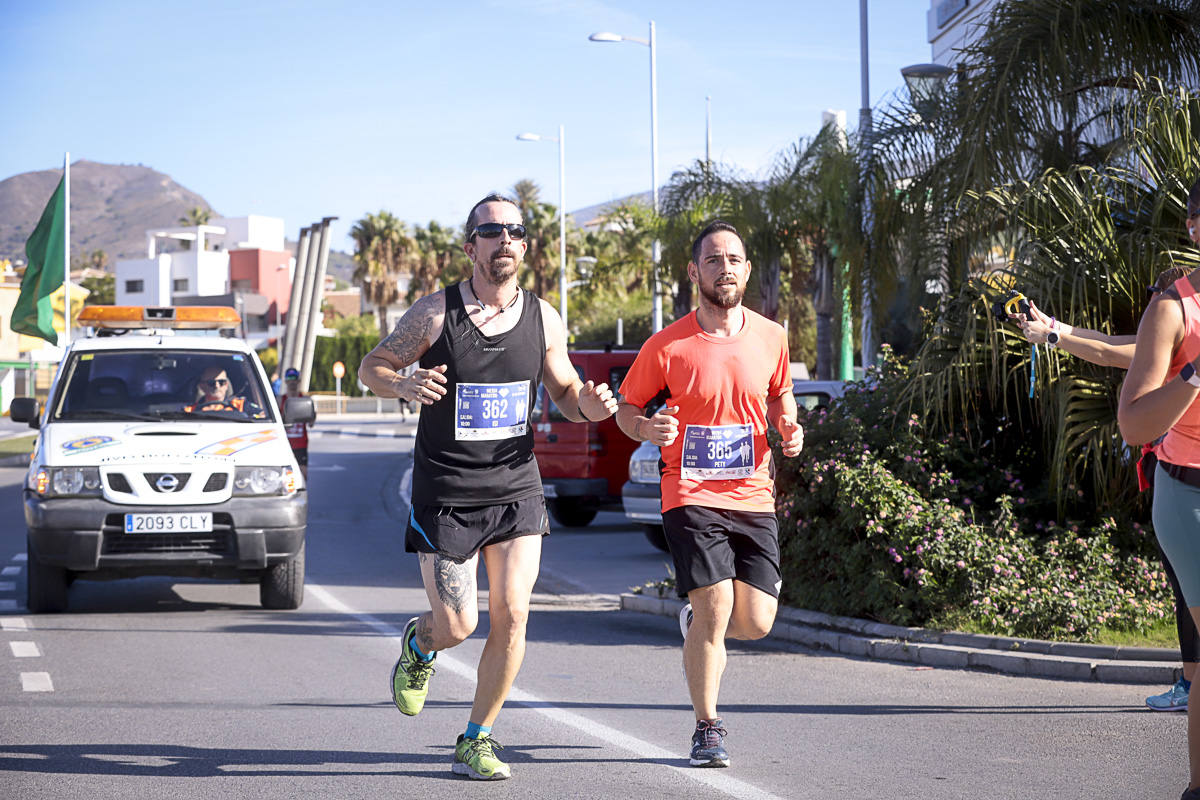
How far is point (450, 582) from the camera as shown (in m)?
5.12

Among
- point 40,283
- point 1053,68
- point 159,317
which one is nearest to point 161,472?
point 159,317

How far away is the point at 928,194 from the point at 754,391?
7916 mm

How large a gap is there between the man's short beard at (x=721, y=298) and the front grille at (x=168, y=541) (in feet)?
16.3

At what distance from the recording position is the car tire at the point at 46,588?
9555 mm

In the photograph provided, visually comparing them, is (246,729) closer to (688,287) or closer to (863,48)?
(863,48)

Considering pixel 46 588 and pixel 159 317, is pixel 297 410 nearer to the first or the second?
pixel 46 588

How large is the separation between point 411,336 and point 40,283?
17450 millimetres

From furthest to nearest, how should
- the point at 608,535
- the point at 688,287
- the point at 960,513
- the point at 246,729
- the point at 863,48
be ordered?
the point at 688,287 → the point at 863,48 → the point at 608,535 → the point at 960,513 → the point at 246,729

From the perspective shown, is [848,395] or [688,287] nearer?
[848,395]

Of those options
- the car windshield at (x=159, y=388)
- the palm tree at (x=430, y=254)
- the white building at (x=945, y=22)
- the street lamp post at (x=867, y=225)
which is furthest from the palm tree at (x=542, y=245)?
the car windshield at (x=159, y=388)

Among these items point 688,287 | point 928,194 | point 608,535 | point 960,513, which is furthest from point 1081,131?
point 688,287

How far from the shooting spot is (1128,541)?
895 cm

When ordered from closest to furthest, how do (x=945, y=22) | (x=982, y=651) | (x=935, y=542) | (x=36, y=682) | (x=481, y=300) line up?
(x=481, y=300) < (x=36, y=682) < (x=982, y=651) < (x=935, y=542) < (x=945, y=22)

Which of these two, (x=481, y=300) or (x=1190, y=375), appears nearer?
(x=1190, y=375)
